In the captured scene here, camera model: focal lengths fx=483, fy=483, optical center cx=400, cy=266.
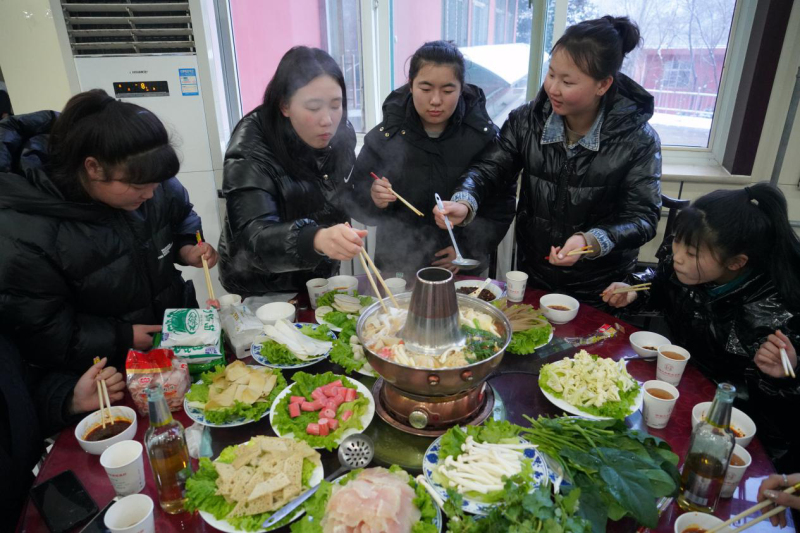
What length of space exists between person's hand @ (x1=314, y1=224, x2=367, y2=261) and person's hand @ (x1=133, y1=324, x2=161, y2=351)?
80 cm

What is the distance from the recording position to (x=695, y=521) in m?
1.19

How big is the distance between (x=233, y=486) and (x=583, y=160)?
232 centimetres

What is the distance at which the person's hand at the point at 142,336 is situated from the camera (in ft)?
6.53

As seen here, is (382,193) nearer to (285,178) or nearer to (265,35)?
(285,178)

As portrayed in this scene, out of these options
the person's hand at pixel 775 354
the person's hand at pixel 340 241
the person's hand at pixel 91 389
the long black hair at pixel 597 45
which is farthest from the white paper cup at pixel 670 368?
the person's hand at pixel 91 389

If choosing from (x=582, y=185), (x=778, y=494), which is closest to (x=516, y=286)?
(x=582, y=185)

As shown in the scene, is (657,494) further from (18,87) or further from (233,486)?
(18,87)

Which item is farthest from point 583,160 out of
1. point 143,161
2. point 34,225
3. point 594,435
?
point 34,225

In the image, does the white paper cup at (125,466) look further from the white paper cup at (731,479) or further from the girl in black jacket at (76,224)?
the white paper cup at (731,479)

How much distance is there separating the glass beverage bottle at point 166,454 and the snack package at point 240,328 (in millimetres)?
686

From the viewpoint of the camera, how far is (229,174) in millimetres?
2291

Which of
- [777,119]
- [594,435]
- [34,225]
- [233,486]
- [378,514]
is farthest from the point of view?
[777,119]

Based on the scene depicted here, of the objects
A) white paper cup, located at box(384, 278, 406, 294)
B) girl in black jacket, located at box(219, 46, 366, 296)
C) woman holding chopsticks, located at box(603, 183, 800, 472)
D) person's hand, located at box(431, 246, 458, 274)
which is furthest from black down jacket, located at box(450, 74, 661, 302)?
girl in black jacket, located at box(219, 46, 366, 296)

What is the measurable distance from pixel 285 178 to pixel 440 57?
1.12 metres
